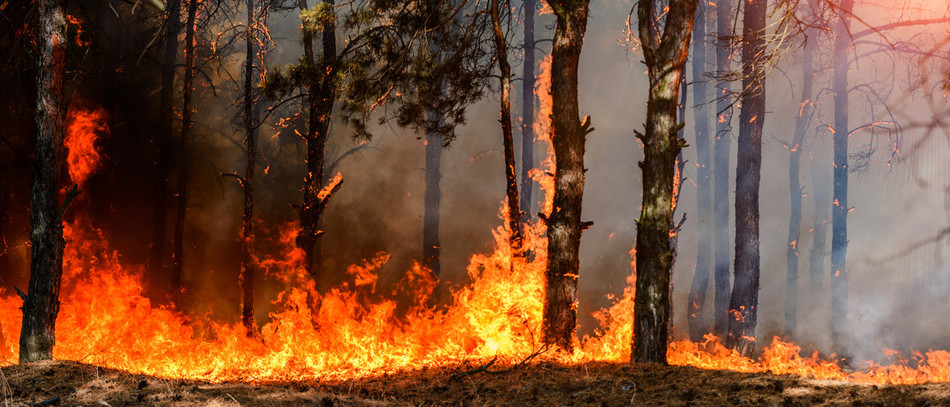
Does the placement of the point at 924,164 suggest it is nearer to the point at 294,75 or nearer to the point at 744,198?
the point at 744,198

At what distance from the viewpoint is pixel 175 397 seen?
5.09 m

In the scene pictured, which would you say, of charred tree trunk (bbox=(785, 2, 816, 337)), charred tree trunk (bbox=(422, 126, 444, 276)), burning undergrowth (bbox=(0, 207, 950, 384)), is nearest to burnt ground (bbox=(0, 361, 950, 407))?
burning undergrowth (bbox=(0, 207, 950, 384))

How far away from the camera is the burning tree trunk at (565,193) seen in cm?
953

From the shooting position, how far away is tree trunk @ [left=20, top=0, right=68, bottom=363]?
8.66m

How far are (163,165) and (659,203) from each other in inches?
661

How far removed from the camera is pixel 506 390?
20.5 feet

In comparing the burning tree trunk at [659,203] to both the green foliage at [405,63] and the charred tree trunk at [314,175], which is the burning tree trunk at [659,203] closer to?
the green foliage at [405,63]

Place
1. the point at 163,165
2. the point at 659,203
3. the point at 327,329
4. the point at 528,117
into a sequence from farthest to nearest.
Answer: the point at 528,117, the point at 163,165, the point at 327,329, the point at 659,203

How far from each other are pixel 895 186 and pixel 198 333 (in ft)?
88.0

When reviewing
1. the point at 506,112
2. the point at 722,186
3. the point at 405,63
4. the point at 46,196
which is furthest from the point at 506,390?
the point at 722,186

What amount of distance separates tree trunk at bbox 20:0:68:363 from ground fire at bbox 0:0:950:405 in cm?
4

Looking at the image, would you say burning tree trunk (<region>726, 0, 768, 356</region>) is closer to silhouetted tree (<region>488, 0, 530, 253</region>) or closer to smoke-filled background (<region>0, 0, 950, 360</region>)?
smoke-filled background (<region>0, 0, 950, 360</region>)

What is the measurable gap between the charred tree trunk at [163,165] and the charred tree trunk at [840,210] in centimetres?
2351

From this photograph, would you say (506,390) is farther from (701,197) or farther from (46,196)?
(701,197)
